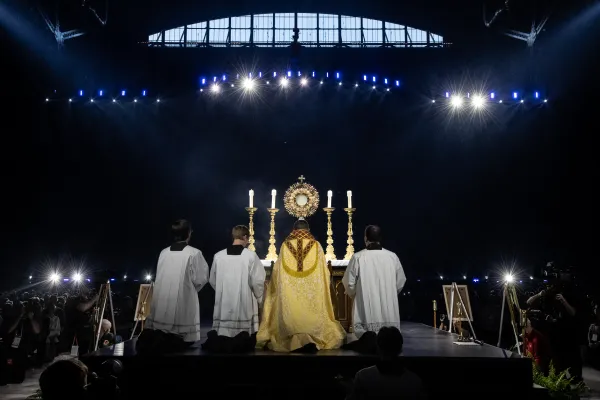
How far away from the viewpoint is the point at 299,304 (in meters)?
7.19

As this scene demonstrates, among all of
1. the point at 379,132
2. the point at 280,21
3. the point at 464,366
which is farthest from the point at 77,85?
the point at 464,366

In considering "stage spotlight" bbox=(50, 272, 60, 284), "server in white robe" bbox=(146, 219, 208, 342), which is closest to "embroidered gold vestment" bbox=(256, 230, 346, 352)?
"server in white robe" bbox=(146, 219, 208, 342)

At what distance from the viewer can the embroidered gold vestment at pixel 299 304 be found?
6.99 meters

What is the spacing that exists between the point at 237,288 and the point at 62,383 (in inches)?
176

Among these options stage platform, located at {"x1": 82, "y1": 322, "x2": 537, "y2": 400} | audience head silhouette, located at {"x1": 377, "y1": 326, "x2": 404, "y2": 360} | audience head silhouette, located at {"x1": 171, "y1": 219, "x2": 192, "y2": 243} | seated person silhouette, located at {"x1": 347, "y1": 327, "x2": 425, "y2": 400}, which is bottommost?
stage platform, located at {"x1": 82, "y1": 322, "x2": 537, "y2": 400}

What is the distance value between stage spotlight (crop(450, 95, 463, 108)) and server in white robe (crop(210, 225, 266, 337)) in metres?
11.5

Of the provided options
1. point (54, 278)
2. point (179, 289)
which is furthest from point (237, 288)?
point (54, 278)

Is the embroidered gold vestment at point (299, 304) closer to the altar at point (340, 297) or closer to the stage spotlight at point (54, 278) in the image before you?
the altar at point (340, 297)

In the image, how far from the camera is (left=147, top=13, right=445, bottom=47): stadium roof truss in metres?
18.4

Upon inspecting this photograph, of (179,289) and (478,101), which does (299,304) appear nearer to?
(179,289)

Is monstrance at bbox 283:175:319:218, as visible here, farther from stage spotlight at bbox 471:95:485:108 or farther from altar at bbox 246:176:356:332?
stage spotlight at bbox 471:95:485:108

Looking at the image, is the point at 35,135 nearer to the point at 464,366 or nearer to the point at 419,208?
the point at 419,208

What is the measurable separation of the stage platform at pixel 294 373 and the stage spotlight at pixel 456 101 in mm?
11811

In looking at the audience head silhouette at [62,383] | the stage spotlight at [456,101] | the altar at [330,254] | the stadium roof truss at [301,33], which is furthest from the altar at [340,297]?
the stadium roof truss at [301,33]
